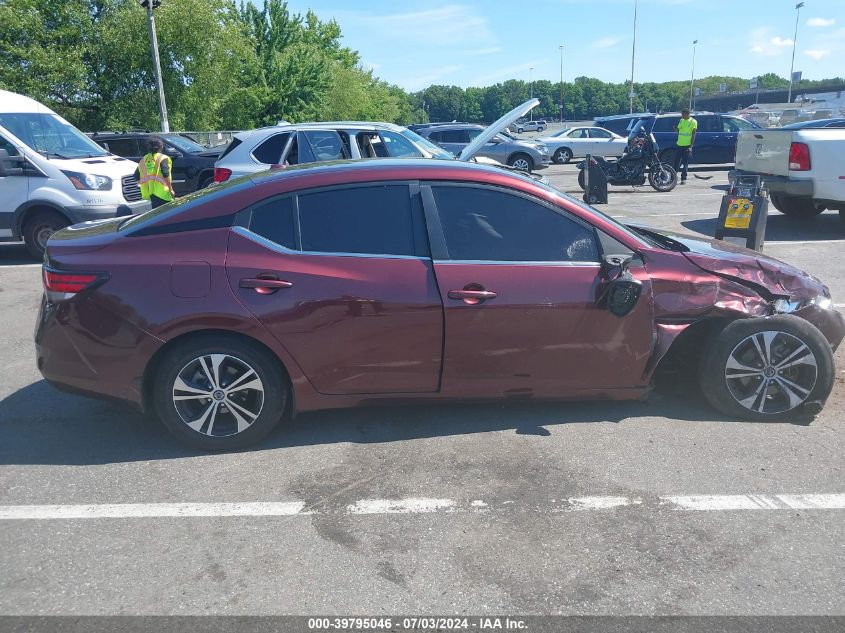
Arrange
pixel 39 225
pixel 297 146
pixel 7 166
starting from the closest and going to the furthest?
pixel 7 166
pixel 39 225
pixel 297 146

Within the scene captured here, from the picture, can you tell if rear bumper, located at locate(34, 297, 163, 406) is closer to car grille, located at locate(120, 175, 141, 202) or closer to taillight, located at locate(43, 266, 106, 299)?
taillight, located at locate(43, 266, 106, 299)

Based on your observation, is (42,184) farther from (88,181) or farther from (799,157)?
(799,157)

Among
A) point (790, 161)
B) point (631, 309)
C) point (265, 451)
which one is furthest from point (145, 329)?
point (790, 161)

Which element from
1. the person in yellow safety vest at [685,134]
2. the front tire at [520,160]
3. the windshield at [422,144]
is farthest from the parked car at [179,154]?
the person in yellow safety vest at [685,134]

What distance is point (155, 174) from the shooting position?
33.1ft

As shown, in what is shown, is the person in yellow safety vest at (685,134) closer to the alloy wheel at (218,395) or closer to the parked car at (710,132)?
the parked car at (710,132)

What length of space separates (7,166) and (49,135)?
0.99 meters

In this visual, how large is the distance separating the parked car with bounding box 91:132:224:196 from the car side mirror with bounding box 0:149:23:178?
540cm

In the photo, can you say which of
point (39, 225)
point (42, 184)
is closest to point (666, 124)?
point (42, 184)

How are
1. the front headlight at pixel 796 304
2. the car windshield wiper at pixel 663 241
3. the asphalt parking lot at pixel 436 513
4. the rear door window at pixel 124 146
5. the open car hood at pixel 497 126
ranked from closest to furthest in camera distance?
the asphalt parking lot at pixel 436 513 < the front headlight at pixel 796 304 < the car windshield wiper at pixel 663 241 < the open car hood at pixel 497 126 < the rear door window at pixel 124 146

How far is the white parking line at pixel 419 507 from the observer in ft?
11.4

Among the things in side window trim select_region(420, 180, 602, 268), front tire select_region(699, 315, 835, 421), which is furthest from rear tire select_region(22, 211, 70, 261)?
front tire select_region(699, 315, 835, 421)

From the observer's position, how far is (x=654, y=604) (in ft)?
9.20

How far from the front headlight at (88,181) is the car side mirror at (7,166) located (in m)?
0.58
